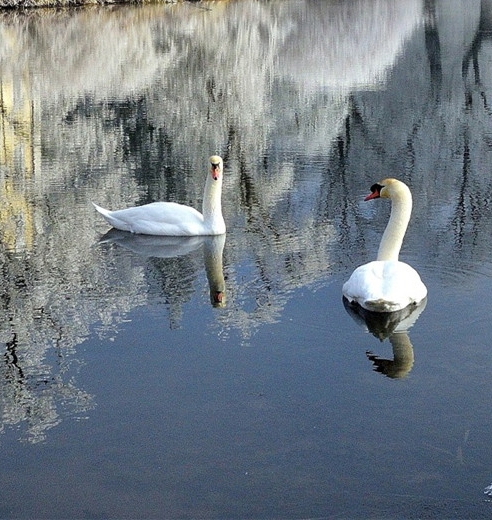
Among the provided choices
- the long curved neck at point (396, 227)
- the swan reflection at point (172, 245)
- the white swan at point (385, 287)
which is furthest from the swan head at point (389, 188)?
the swan reflection at point (172, 245)

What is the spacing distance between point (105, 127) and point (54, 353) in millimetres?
11077

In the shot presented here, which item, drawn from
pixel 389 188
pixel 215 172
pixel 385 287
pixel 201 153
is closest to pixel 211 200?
pixel 215 172

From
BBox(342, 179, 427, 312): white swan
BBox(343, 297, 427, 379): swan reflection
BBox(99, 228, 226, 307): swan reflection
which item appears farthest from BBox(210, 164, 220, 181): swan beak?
BBox(343, 297, 427, 379): swan reflection

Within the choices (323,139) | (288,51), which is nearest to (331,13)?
(288,51)

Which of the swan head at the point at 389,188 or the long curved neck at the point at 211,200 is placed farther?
the long curved neck at the point at 211,200

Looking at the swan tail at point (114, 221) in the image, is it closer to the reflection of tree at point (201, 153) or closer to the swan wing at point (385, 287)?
the reflection of tree at point (201, 153)

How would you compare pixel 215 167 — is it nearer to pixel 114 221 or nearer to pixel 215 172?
pixel 215 172

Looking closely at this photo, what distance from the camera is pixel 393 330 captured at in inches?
328

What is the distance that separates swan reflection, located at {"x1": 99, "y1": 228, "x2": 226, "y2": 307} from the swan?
0.07 m

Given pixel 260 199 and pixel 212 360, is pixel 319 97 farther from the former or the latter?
pixel 212 360

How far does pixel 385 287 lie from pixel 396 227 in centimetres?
99

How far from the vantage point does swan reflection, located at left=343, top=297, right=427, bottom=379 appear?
7539 millimetres

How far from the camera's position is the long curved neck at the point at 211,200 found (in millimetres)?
11266

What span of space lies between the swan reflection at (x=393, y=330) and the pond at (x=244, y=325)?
25 millimetres
